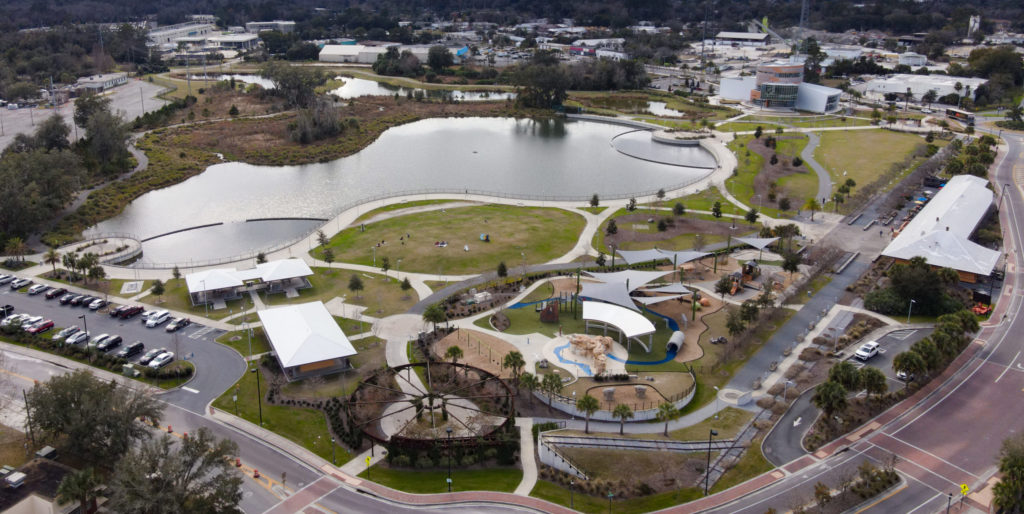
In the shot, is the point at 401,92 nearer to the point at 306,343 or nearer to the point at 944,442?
the point at 306,343

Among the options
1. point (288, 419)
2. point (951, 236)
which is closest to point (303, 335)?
point (288, 419)

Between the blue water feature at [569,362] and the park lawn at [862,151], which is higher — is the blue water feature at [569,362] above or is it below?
below

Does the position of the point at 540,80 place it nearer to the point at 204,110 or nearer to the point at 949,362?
the point at 204,110

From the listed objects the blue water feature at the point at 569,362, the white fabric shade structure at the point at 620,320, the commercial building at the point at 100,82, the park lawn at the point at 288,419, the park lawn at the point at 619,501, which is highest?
the commercial building at the point at 100,82

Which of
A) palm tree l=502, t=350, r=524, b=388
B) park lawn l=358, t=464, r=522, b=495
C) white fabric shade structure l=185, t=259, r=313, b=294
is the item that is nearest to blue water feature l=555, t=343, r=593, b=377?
palm tree l=502, t=350, r=524, b=388

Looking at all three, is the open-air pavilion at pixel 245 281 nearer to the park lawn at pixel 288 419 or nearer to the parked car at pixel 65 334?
the parked car at pixel 65 334

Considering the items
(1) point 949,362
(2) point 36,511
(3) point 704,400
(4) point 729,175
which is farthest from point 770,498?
(4) point 729,175

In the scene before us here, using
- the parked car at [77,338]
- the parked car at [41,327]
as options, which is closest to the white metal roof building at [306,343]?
the parked car at [77,338]

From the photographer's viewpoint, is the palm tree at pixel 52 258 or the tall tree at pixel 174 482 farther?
the palm tree at pixel 52 258
